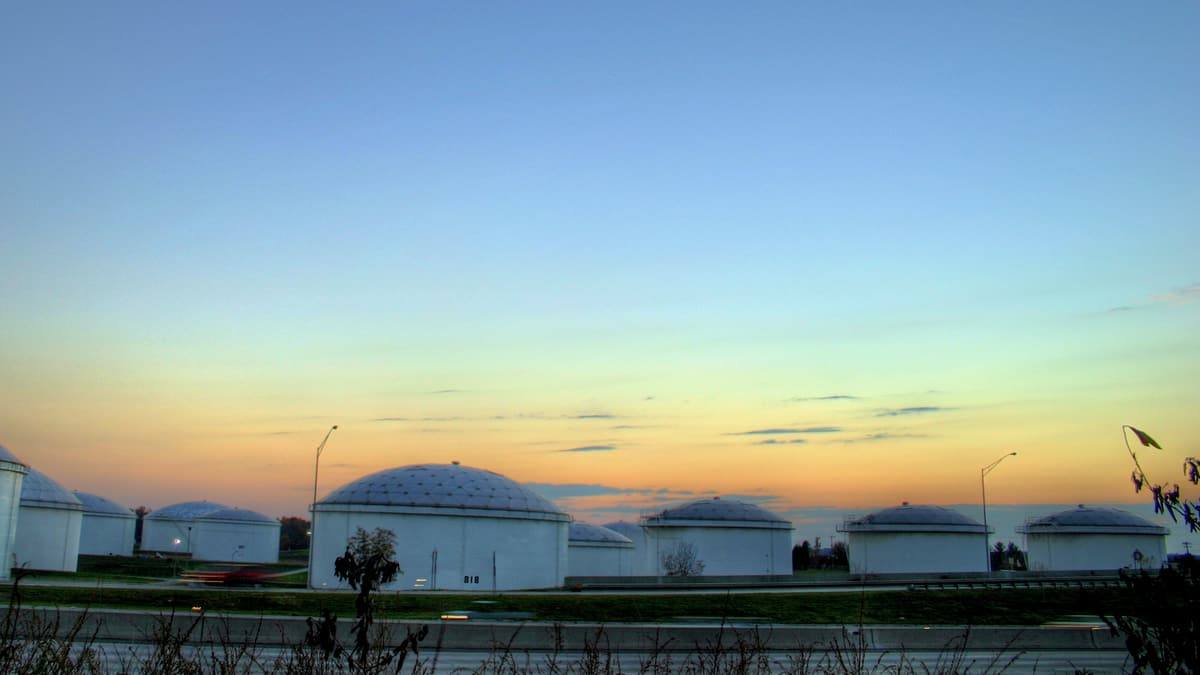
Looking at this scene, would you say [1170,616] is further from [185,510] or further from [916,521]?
[185,510]

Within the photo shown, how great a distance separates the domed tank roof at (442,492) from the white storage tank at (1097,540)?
1967 inches

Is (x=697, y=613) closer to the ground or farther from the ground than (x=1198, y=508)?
closer to the ground

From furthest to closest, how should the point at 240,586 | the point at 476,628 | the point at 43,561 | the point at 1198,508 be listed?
the point at 43,561 < the point at 240,586 < the point at 476,628 < the point at 1198,508

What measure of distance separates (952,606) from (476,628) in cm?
2800

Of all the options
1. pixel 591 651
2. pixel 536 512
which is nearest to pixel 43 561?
pixel 536 512

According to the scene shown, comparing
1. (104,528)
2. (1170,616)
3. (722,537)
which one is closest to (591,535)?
(722,537)

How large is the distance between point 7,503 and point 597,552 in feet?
158

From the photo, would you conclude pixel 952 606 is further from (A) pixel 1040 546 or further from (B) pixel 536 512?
(A) pixel 1040 546

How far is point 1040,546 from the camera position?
95.7 meters

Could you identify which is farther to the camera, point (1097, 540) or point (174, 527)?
point (174, 527)

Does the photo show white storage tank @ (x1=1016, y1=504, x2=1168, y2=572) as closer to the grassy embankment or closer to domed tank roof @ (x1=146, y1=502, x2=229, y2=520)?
the grassy embankment

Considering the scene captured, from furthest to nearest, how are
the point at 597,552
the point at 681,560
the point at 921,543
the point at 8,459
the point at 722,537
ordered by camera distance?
1. the point at 921,543
2. the point at 597,552
3. the point at 722,537
4. the point at 681,560
5. the point at 8,459

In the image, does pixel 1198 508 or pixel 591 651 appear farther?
pixel 591 651

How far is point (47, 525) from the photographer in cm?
8169
